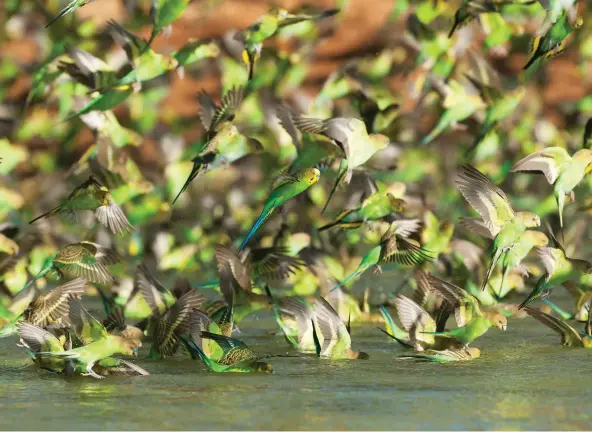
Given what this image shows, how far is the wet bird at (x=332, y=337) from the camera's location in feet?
13.9

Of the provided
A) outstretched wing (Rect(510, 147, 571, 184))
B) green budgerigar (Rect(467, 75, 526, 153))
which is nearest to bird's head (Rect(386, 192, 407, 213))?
outstretched wing (Rect(510, 147, 571, 184))

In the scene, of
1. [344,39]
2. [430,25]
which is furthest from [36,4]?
[430,25]

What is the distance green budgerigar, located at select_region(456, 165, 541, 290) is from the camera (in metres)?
4.42

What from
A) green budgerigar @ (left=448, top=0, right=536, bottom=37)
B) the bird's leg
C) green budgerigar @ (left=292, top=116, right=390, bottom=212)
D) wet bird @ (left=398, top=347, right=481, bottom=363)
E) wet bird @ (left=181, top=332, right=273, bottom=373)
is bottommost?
wet bird @ (left=398, top=347, right=481, bottom=363)

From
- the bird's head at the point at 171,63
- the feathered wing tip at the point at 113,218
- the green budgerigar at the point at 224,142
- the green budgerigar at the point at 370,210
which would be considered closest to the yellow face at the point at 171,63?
the bird's head at the point at 171,63

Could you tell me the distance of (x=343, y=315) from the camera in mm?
5062

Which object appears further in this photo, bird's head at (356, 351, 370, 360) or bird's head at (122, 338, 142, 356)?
bird's head at (356, 351, 370, 360)

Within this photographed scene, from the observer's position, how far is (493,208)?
4.44 m

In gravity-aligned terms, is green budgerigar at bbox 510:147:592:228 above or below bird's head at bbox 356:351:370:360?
above

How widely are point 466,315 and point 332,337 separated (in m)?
0.44

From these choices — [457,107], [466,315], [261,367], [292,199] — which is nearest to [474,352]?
[466,315]

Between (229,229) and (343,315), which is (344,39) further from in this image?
(343,315)

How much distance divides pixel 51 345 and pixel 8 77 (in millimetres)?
3717

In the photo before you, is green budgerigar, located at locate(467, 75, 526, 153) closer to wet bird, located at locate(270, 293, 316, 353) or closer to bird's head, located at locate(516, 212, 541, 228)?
bird's head, located at locate(516, 212, 541, 228)
